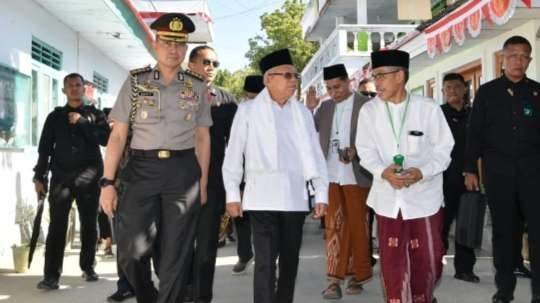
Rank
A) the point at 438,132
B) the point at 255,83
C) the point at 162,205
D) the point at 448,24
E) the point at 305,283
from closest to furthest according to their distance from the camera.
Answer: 1. the point at 162,205
2. the point at 438,132
3. the point at 305,283
4. the point at 255,83
5. the point at 448,24

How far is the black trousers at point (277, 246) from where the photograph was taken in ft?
13.4

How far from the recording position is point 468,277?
20.2ft


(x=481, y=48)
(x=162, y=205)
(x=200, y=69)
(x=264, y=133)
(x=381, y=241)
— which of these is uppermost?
(x=481, y=48)

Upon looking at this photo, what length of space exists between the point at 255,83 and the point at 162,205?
9.91 ft

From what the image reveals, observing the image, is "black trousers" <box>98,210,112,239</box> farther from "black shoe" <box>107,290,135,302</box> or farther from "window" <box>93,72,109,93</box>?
"window" <box>93,72,109,93</box>

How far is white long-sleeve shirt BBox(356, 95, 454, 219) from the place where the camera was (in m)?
4.23

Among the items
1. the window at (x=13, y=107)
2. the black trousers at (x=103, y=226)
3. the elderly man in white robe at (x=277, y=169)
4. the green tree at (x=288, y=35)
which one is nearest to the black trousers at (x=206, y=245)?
the elderly man in white robe at (x=277, y=169)

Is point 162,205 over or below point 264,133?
below

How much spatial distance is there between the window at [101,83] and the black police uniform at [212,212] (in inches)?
341

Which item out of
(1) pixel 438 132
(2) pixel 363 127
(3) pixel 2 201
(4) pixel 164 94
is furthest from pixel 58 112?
(1) pixel 438 132

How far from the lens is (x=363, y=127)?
4469 mm

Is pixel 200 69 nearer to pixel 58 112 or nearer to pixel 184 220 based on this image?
pixel 184 220

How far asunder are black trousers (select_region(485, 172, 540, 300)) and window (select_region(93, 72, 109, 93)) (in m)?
9.93

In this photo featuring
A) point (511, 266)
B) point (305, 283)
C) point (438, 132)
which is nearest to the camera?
point (438, 132)
